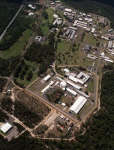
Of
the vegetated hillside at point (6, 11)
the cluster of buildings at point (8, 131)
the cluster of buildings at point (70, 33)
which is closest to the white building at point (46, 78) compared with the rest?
the cluster of buildings at point (8, 131)

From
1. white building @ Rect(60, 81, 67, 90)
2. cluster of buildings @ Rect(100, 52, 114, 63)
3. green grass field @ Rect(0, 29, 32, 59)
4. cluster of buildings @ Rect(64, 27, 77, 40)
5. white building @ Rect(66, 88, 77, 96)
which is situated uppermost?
cluster of buildings @ Rect(64, 27, 77, 40)

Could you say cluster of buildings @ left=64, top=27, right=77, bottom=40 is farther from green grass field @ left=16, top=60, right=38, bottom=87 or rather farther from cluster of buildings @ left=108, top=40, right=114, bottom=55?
green grass field @ left=16, top=60, right=38, bottom=87

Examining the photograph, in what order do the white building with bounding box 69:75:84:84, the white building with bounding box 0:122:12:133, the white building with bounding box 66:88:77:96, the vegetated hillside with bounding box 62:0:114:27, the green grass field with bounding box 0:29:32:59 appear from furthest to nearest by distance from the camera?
the vegetated hillside with bounding box 62:0:114:27, the green grass field with bounding box 0:29:32:59, the white building with bounding box 69:75:84:84, the white building with bounding box 66:88:77:96, the white building with bounding box 0:122:12:133

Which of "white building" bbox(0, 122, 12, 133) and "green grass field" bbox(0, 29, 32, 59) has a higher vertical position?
"green grass field" bbox(0, 29, 32, 59)

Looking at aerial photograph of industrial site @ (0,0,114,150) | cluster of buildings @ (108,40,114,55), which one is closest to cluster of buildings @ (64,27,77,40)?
aerial photograph of industrial site @ (0,0,114,150)

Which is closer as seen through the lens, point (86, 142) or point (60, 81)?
point (86, 142)

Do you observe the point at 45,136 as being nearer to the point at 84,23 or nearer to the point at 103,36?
the point at 103,36

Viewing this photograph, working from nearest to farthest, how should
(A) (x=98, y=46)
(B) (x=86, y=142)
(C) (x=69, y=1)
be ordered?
(B) (x=86, y=142) < (A) (x=98, y=46) < (C) (x=69, y=1)

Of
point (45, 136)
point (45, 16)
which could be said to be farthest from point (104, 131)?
point (45, 16)
